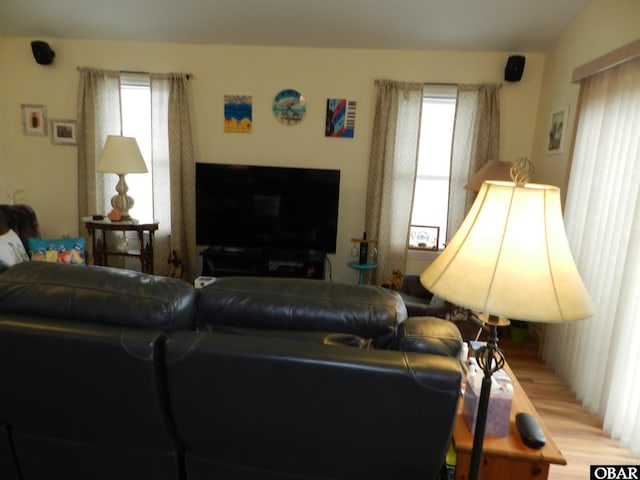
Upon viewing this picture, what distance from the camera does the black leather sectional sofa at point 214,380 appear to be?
91 cm

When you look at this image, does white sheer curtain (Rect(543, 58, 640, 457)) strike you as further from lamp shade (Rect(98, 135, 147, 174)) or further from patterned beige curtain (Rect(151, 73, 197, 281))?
lamp shade (Rect(98, 135, 147, 174))

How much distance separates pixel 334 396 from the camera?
912 millimetres

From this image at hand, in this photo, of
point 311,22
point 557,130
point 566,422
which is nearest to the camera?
point 566,422

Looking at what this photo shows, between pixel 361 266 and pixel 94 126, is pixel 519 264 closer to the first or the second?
pixel 361 266

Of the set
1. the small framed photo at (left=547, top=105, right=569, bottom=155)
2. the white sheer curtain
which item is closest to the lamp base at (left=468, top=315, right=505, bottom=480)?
the white sheer curtain

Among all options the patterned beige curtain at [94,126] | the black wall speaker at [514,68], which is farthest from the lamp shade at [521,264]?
the patterned beige curtain at [94,126]

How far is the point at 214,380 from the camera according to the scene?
0.94 m

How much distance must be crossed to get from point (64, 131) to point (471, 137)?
4092 mm

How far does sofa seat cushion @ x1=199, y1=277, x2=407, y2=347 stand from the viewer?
1.16 m

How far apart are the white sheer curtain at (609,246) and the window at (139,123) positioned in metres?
3.79

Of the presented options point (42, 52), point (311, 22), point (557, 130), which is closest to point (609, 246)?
point (557, 130)

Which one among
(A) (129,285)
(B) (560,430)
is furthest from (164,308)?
(B) (560,430)

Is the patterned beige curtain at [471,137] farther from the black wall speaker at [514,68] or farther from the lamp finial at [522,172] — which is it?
the lamp finial at [522,172]

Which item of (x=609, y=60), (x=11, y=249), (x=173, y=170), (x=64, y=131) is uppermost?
(x=609, y=60)
